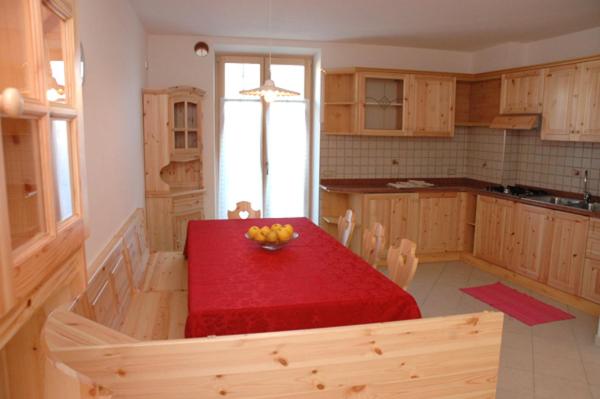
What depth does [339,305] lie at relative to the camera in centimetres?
201

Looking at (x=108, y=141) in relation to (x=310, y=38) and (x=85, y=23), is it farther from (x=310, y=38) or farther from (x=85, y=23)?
(x=310, y=38)

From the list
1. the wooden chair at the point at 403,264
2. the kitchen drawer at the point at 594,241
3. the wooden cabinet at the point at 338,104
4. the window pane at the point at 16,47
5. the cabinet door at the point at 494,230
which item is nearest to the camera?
the window pane at the point at 16,47

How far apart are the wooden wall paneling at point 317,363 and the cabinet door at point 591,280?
2574 mm

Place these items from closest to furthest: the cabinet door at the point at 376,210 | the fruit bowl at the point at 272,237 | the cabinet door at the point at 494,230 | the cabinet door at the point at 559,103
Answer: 1. the fruit bowl at the point at 272,237
2. the cabinet door at the point at 559,103
3. the cabinet door at the point at 494,230
4. the cabinet door at the point at 376,210

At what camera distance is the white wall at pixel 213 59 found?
5023mm

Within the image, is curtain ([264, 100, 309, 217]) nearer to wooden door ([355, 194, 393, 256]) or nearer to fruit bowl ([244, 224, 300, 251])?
wooden door ([355, 194, 393, 256])

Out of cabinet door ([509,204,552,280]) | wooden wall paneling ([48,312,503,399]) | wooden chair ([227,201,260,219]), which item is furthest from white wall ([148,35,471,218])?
wooden wall paneling ([48,312,503,399])

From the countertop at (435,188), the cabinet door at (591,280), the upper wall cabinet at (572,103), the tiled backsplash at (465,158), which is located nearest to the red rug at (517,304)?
the cabinet door at (591,280)

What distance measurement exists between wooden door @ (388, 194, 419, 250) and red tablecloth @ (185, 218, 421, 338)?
2.29 meters

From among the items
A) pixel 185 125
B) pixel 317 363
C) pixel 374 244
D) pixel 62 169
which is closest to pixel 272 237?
pixel 374 244

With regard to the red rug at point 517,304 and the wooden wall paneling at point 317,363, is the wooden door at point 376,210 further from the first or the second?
the wooden wall paneling at point 317,363

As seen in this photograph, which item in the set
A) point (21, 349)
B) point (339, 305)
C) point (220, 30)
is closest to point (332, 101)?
point (220, 30)

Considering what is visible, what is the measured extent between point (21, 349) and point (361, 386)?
3.48 ft

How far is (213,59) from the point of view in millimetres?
5125
